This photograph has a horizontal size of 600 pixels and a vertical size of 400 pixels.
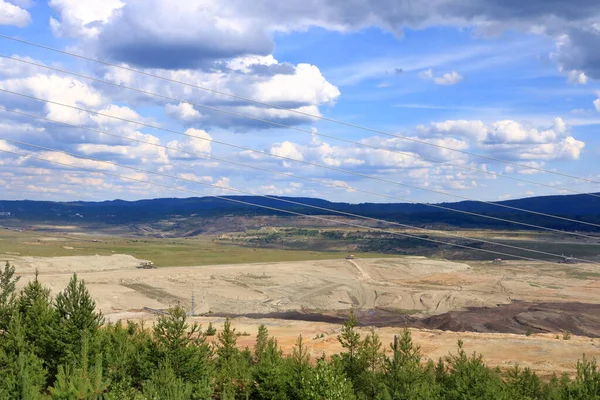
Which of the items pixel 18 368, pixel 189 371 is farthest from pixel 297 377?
pixel 18 368

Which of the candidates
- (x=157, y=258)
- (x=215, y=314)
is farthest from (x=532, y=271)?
(x=157, y=258)

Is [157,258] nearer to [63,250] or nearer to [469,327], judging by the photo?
[63,250]

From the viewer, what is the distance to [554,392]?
2539cm

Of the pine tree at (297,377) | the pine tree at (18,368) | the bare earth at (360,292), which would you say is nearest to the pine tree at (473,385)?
the pine tree at (297,377)

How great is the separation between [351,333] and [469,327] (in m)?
36.4

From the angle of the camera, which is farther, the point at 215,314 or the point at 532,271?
the point at 532,271

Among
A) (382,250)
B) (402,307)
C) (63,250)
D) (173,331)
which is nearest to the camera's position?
(173,331)

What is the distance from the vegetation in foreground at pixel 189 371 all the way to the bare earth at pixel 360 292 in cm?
1589

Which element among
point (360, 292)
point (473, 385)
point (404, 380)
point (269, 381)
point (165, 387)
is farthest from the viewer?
point (360, 292)

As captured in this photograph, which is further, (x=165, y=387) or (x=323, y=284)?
(x=323, y=284)

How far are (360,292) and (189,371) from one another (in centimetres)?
6708

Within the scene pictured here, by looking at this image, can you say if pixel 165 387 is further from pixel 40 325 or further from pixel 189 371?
pixel 40 325

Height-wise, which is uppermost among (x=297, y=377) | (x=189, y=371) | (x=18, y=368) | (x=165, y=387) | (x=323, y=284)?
(x=297, y=377)

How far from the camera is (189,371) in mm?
28125
